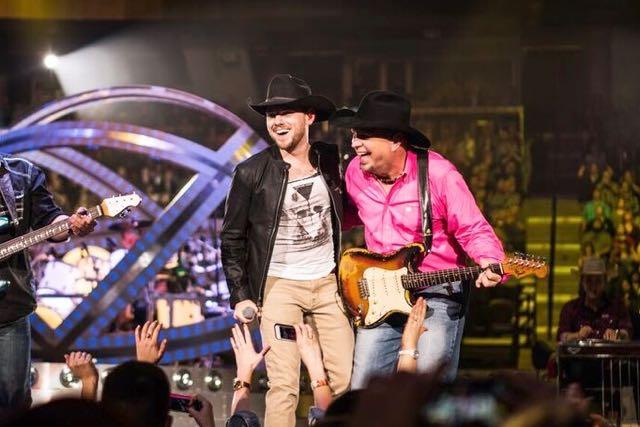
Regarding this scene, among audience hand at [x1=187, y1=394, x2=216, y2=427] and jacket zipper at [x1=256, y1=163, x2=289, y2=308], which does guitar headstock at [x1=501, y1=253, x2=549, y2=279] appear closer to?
jacket zipper at [x1=256, y1=163, x2=289, y2=308]

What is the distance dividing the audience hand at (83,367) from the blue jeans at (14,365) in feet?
5.19

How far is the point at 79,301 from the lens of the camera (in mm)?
9930

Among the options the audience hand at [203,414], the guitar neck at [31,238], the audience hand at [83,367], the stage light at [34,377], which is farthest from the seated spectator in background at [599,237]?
the audience hand at [83,367]

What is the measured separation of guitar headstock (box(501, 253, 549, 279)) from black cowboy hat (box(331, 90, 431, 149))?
687 mm

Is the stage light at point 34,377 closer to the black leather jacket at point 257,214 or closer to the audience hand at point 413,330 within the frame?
the black leather jacket at point 257,214

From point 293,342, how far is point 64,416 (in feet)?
12.5

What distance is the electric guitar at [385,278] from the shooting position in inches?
223

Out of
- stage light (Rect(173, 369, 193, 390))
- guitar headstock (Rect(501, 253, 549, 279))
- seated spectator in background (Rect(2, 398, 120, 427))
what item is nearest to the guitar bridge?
guitar headstock (Rect(501, 253, 549, 279))

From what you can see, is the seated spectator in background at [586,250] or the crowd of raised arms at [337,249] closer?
the crowd of raised arms at [337,249]

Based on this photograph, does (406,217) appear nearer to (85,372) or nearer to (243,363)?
(243,363)

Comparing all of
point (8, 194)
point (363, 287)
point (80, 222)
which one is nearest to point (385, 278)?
point (363, 287)

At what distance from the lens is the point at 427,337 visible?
566cm

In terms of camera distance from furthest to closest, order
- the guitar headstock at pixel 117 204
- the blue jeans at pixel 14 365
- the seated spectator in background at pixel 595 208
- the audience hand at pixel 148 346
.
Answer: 1. the seated spectator in background at pixel 595 208
2. the guitar headstock at pixel 117 204
3. the blue jeans at pixel 14 365
4. the audience hand at pixel 148 346

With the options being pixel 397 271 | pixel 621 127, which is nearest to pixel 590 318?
Result: pixel 621 127
